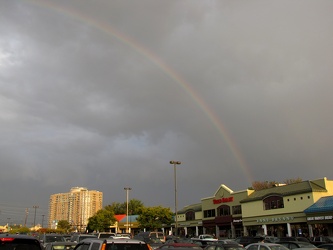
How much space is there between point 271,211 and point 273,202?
1383 mm

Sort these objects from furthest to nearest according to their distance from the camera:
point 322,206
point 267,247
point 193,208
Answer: point 193,208 → point 322,206 → point 267,247

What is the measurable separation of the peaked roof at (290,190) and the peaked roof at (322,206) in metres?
1.66

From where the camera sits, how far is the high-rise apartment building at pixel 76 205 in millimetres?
178925

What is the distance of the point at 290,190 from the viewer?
50312 mm

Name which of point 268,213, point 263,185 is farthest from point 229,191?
point 263,185

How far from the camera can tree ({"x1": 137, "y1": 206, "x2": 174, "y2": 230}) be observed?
8088 cm

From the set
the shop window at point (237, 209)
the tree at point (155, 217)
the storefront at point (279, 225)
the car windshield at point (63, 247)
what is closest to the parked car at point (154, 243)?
the car windshield at point (63, 247)

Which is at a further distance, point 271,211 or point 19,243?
point 271,211

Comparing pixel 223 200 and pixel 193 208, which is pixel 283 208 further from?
pixel 193 208

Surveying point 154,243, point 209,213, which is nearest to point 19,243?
point 154,243

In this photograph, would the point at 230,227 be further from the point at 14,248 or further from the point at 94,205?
the point at 94,205

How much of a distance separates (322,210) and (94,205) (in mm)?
154947

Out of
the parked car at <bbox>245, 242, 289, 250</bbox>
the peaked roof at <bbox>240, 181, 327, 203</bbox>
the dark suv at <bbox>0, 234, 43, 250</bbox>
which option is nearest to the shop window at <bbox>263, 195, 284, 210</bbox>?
the peaked roof at <bbox>240, 181, 327, 203</bbox>

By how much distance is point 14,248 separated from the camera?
307 inches
